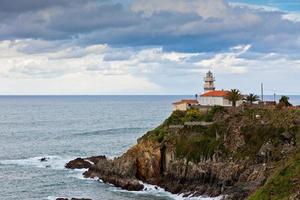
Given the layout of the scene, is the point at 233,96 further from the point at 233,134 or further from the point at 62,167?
the point at 62,167

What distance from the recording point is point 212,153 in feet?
270

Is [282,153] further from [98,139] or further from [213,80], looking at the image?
[98,139]

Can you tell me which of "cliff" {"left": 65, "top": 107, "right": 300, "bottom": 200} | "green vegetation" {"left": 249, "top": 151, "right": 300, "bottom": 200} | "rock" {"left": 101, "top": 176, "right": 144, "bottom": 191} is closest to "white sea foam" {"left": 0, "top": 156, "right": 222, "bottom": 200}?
"rock" {"left": 101, "top": 176, "right": 144, "bottom": 191}

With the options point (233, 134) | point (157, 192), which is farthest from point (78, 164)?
point (233, 134)

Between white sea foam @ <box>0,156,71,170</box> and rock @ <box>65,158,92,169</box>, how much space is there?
4.93 ft

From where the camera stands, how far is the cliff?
76438mm

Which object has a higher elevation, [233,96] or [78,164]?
[233,96]

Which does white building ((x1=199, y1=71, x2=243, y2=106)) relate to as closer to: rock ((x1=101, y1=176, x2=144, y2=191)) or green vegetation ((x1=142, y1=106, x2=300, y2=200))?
green vegetation ((x1=142, y1=106, x2=300, y2=200))

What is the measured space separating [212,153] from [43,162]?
4403 cm

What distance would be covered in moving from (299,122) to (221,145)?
12.2 m

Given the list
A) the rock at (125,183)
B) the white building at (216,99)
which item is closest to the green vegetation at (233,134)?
the rock at (125,183)

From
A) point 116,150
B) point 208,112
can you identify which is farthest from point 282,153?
point 116,150

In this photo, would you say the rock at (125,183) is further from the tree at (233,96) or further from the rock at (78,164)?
the tree at (233,96)

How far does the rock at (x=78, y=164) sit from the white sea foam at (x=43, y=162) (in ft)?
4.93
